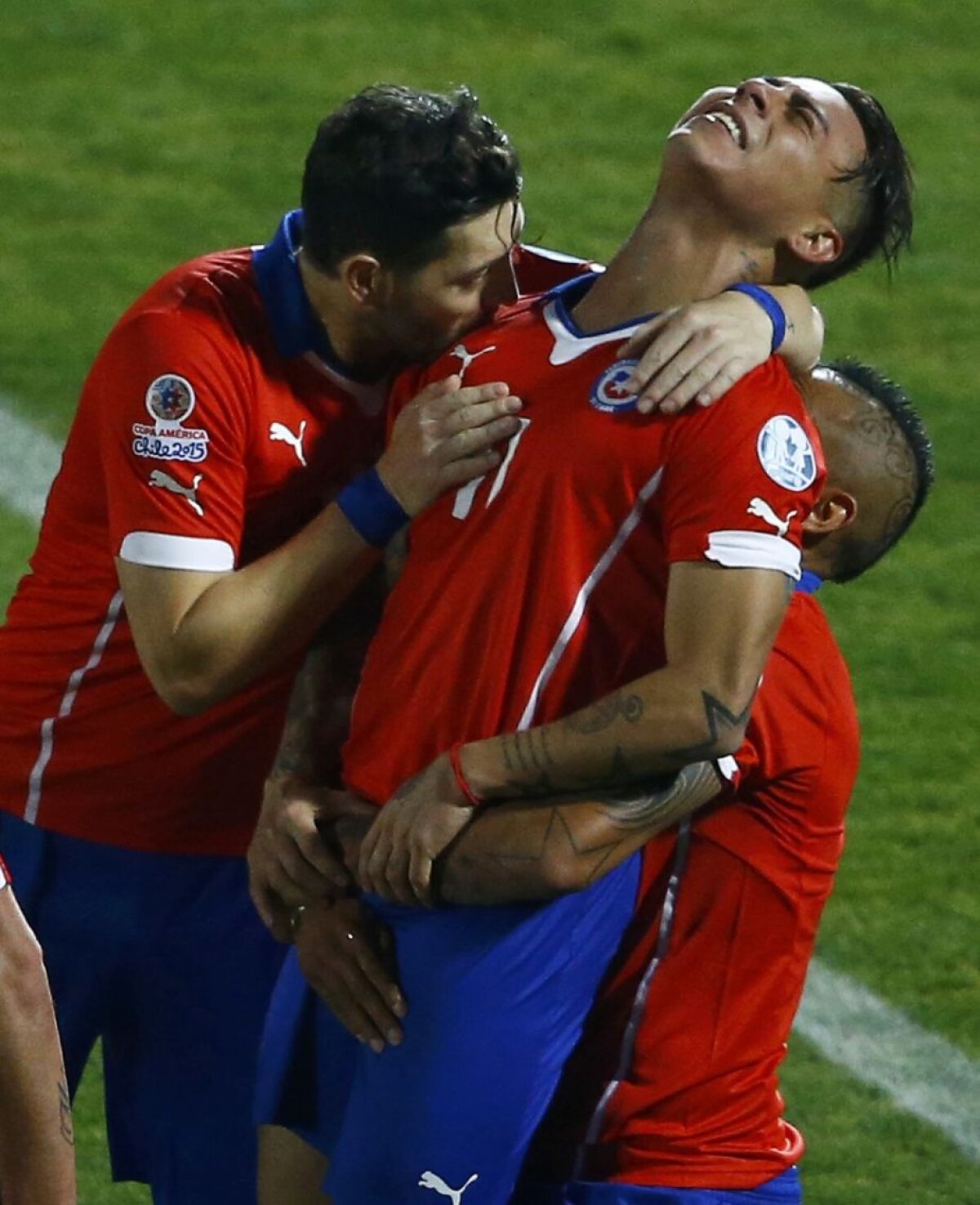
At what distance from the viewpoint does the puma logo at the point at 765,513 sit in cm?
316

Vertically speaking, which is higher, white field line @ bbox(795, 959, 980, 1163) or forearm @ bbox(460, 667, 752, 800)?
forearm @ bbox(460, 667, 752, 800)

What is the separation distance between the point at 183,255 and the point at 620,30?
2.40 metres

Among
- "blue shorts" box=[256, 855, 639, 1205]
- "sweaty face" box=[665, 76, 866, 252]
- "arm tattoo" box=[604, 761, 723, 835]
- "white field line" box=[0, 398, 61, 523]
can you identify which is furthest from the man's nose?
"white field line" box=[0, 398, 61, 523]

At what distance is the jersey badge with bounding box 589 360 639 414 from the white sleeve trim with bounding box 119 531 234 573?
1.96 feet

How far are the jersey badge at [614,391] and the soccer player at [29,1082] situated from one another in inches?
36.9

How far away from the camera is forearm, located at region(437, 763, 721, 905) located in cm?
323

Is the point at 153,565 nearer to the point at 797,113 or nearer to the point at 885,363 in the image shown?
the point at 797,113

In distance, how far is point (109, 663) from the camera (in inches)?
155

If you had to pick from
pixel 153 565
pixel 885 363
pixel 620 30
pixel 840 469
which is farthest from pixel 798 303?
pixel 620 30

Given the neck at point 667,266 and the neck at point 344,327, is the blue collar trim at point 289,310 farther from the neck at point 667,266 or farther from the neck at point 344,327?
the neck at point 667,266

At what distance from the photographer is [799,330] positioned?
346cm

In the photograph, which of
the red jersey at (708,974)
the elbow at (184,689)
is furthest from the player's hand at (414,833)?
the elbow at (184,689)

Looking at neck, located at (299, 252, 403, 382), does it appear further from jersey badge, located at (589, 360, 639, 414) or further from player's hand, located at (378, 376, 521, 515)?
jersey badge, located at (589, 360, 639, 414)

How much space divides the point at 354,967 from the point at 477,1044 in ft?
0.66
